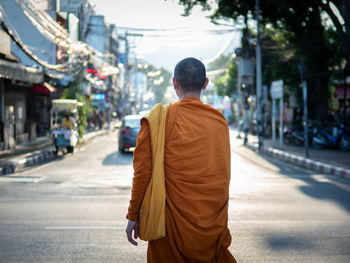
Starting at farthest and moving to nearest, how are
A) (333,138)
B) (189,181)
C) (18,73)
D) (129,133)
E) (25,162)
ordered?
(333,138)
(18,73)
(129,133)
(25,162)
(189,181)

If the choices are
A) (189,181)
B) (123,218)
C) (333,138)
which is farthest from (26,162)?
(189,181)

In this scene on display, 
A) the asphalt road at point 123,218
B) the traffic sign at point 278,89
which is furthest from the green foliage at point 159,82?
the asphalt road at point 123,218

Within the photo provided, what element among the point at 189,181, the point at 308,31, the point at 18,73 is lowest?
the point at 189,181

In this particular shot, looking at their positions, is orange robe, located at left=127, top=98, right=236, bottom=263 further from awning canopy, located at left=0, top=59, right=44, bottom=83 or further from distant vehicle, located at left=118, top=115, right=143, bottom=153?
distant vehicle, located at left=118, top=115, right=143, bottom=153

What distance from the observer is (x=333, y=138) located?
65.3 feet

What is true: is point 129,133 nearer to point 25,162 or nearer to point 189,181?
point 25,162

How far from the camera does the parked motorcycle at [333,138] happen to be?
19.3 m

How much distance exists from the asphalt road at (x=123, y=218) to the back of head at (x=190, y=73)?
97.4 inches

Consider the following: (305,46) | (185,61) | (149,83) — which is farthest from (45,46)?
(149,83)

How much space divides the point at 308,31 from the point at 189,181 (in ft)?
69.9

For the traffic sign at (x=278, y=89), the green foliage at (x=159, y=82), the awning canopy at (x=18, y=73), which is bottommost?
the traffic sign at (x=278, y=89)

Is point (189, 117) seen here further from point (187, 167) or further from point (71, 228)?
point (71, 228)

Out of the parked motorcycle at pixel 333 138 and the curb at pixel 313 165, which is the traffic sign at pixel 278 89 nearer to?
the parked motorcycle at pixel 333 138

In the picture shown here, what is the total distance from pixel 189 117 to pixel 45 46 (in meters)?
31.1
